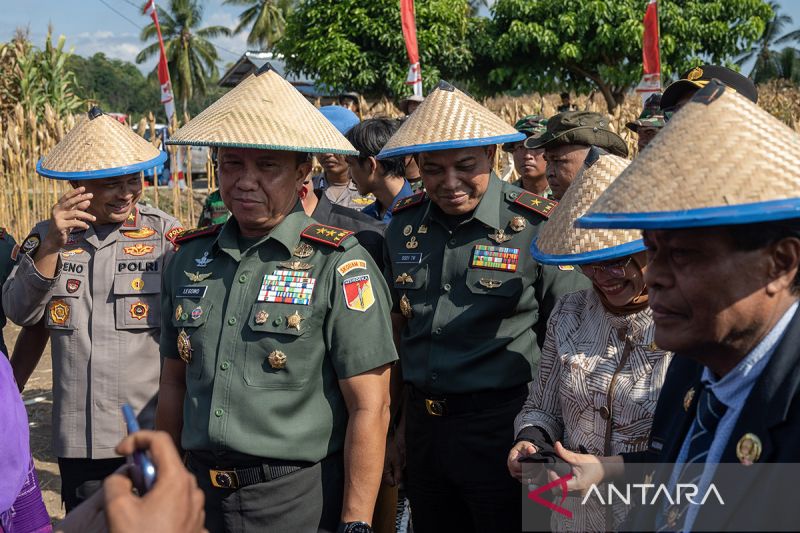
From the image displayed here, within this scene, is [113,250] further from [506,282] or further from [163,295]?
[506,282]

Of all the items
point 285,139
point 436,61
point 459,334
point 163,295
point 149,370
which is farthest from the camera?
point 436,61

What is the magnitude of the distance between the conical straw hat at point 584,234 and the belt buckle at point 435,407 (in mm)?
888

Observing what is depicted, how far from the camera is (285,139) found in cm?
261

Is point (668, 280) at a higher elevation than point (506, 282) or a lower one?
higher

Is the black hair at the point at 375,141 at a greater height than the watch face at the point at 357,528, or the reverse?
the black hair at the point at 375,141

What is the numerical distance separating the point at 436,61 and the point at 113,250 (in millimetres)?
21602

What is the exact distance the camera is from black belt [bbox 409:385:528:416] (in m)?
3.13

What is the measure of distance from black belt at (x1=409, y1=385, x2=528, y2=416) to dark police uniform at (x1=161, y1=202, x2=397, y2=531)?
2.12ft

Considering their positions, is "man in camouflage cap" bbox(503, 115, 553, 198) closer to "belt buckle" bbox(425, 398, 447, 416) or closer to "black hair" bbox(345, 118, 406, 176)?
"black hair" bbox(345, 118, 406, 176)

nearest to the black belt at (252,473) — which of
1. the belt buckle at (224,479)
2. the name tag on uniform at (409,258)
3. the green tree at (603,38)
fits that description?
the belt buckle at (224,479)

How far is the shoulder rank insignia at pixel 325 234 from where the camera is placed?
2678mm

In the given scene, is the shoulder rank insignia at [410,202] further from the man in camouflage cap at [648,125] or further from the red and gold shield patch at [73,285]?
the man in camouflage cap at [648,125]

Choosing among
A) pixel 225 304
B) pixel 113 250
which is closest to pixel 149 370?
pixel 113 250

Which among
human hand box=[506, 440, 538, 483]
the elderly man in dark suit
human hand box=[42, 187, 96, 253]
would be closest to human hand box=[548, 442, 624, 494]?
human hand box=[506, 440, 538, 483]
